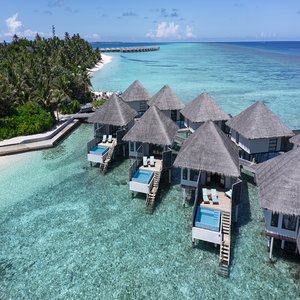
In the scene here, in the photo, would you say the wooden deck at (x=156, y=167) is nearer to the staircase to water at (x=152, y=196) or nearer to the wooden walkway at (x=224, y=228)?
the staircase to water at (x=152, y=196)

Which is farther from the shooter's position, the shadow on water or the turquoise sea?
the shadow on water

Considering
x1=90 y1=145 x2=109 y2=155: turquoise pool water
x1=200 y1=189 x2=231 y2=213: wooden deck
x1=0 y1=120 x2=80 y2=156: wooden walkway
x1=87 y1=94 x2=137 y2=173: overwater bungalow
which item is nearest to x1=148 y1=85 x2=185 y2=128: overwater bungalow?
x1=87 y1=94 x2=137 y2=173: overwater bungalow

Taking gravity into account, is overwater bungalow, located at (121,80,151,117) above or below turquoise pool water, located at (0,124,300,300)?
above

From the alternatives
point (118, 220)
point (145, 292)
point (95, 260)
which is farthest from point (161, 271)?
point (118, 220)

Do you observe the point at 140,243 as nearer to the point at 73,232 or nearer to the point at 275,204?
the point at 73,232

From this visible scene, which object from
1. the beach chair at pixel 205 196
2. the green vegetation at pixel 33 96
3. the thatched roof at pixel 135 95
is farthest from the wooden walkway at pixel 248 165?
the green vegetation at pixel 33 96

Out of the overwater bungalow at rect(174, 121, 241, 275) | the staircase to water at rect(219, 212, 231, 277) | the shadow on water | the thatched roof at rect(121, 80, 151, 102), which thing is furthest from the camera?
the thatched roof at rect(121, 80, 151, 102)

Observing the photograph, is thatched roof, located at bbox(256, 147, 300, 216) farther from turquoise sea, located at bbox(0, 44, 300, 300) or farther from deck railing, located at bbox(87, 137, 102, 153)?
deck railing, located at bbox(87, 137, 102, 153)
